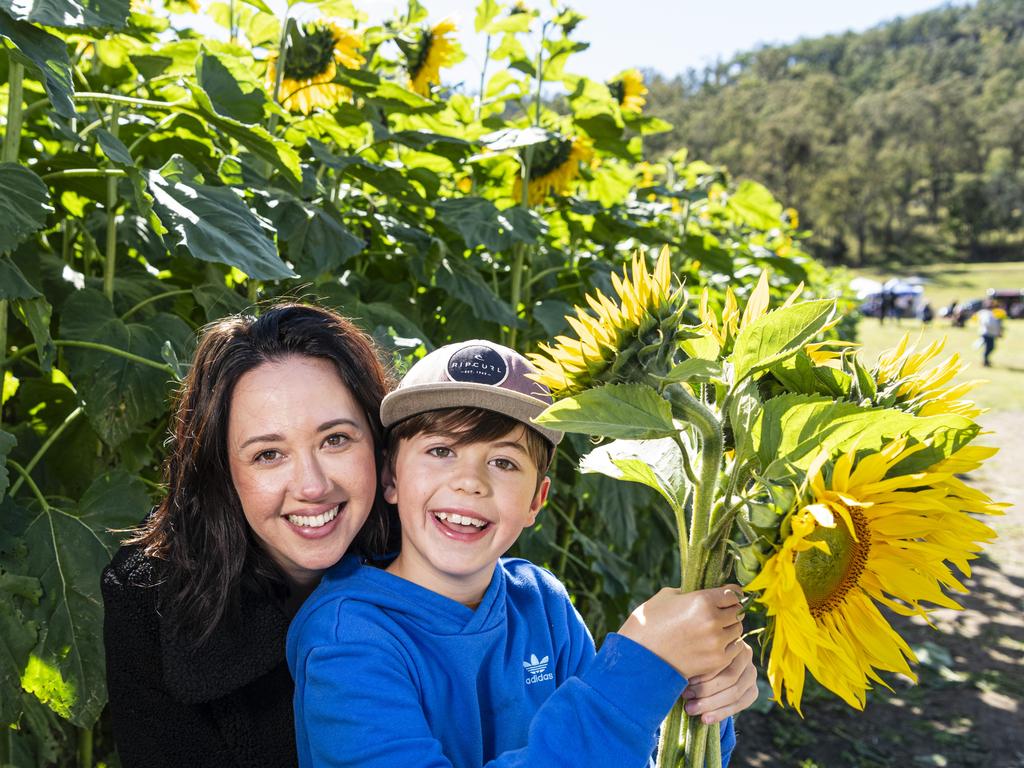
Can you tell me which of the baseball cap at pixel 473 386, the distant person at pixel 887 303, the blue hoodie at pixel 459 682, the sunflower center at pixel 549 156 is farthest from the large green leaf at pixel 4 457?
Answer: the distant person at pixel 887 303

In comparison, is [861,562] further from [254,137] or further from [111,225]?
[111,225]

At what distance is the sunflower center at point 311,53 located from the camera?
8.36 ft

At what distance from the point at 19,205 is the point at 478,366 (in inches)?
31.3

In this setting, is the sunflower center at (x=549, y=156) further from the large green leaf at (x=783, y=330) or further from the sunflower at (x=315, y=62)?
the large green leaf at (x=783, y=330)

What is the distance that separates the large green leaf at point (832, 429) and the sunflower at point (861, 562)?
15mm

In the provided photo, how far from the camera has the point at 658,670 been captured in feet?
3.35

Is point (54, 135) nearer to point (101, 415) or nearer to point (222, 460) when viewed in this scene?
point (101, 415)

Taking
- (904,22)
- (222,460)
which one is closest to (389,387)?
(222,460)

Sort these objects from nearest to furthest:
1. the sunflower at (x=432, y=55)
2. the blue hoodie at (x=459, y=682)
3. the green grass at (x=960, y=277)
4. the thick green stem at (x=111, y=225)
→ the blue hoodie at (x=459, y=682)
the thick green stem at (x=111, y=225)
the sunflower at (x=432, y=55)
the green grass at (x=960, y=277)

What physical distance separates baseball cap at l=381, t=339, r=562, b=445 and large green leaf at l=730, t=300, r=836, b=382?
1.32 ft

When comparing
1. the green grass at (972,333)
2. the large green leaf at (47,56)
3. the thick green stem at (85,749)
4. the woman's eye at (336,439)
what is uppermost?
the large green leaf at (47,56)

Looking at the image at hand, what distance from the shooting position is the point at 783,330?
82 centimetres

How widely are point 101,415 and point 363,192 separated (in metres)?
1.20

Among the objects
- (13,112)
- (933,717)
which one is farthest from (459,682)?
(933,717)
